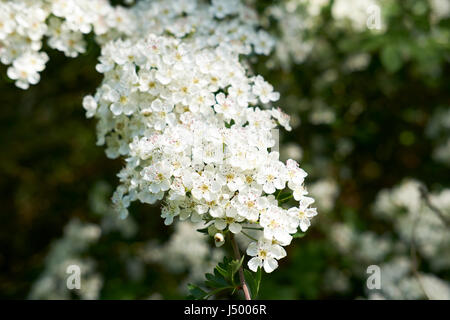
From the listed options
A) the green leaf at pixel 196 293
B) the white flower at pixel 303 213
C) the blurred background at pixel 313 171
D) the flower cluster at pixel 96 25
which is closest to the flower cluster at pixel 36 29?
the flower cluster at pixel 96 25

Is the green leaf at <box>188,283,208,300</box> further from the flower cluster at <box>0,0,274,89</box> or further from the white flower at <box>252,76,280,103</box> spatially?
the flower cluster at <box>0,0,274,89</box>

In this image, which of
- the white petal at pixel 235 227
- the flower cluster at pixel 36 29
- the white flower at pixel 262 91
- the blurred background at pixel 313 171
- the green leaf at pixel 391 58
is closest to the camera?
the white petal at pixel 235 227

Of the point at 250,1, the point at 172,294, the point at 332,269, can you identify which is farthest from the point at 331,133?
the point at 172,294

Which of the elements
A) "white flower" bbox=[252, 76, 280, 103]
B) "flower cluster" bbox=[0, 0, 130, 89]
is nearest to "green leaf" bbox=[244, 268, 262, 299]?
"white flower" bbox=[252, 76, 280, 103]

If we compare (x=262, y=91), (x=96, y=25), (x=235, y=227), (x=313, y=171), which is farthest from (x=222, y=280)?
(x=313, y=171)

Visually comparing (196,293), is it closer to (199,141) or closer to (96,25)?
(199,141)

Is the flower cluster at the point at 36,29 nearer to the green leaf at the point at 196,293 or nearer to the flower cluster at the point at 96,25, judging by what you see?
the flower cluster at the point at 96,25
